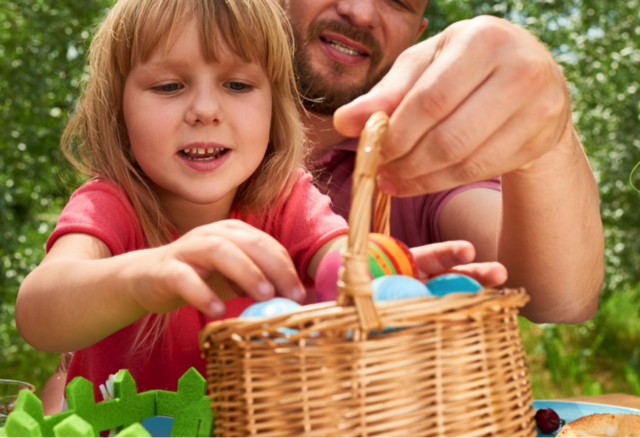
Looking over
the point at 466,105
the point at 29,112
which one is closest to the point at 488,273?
the point at 466,105

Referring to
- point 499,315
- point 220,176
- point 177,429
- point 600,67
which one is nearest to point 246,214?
point 220,176

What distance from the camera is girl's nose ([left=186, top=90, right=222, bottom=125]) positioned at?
1.39 meters

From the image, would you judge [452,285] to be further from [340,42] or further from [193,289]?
[340,42]

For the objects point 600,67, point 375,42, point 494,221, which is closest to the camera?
point 494,221

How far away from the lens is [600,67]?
10.4 ft

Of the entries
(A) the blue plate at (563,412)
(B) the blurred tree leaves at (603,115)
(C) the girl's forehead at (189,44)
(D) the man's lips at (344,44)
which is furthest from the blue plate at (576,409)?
(B) the blurred tree leaves at (603,115)

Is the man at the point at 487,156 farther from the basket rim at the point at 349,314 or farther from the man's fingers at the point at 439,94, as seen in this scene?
the basket rim at the point at 349,314

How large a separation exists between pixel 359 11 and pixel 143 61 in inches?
49.0

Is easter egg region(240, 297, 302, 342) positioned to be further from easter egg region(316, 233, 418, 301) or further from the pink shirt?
the pink shirt

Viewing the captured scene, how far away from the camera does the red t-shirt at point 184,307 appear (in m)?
1.45

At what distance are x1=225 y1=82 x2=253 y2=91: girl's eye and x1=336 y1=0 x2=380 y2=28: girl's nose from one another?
3.49 feet

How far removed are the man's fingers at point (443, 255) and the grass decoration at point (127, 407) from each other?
1.54 ft

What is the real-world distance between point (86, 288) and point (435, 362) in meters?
0.58

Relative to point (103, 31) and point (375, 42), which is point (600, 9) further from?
point (103, 31)
